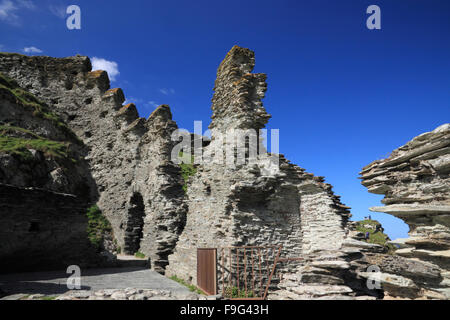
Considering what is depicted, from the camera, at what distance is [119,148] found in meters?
16.8

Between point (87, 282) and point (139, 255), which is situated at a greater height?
point (87, 282)

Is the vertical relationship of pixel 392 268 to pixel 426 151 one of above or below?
below

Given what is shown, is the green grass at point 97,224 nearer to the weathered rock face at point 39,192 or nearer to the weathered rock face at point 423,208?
the weathered rock face at point 39,192

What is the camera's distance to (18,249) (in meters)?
8.41

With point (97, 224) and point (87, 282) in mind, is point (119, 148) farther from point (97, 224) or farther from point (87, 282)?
point (87, 282)

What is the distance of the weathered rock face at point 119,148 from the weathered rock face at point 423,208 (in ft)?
28.9

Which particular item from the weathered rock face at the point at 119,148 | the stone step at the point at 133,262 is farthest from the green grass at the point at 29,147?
the stone step at the point at 133,262

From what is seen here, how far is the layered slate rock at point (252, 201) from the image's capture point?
834 cm

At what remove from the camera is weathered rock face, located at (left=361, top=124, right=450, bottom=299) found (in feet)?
14.9

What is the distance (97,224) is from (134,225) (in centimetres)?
243

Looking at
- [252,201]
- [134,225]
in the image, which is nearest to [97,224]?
[134,225]
